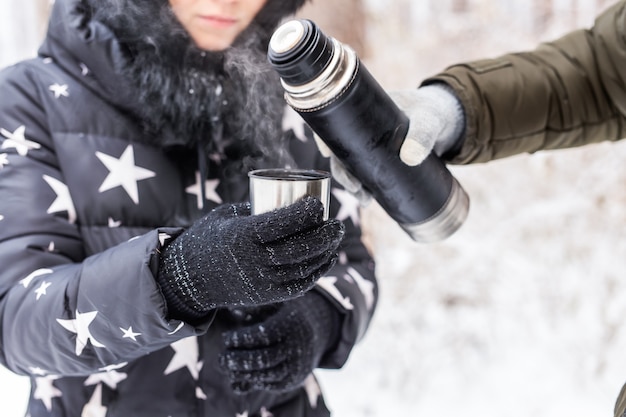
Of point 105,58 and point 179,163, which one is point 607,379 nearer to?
point 179,163

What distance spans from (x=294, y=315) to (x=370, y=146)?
37 cm

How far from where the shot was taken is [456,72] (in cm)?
127

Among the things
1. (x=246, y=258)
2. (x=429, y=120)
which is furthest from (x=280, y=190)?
(x=429, y=120)

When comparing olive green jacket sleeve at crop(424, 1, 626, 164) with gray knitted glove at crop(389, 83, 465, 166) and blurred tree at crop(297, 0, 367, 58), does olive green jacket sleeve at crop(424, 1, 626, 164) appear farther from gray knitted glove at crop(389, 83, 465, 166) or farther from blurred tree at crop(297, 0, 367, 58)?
blurred tree at crop(297, 0, 367, 58)

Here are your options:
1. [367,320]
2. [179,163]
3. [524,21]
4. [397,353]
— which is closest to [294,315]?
[367,320]

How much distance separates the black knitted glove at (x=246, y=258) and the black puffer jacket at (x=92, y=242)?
4 cm

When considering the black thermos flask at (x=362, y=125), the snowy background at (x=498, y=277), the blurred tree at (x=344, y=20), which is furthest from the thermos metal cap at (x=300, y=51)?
the snowy background at (x=498, y=277)

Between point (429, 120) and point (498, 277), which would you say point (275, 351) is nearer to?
point (429, 120)

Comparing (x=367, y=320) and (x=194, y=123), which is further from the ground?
(x=194, y=123)

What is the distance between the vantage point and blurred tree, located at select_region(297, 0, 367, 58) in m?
2.04

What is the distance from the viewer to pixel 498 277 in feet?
9.31

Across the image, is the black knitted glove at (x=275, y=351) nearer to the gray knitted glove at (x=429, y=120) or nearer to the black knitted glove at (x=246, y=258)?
the black knitted glove at (x=246, y=258)

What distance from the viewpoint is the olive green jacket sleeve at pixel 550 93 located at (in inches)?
49.3

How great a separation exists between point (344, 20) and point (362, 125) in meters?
1.41
